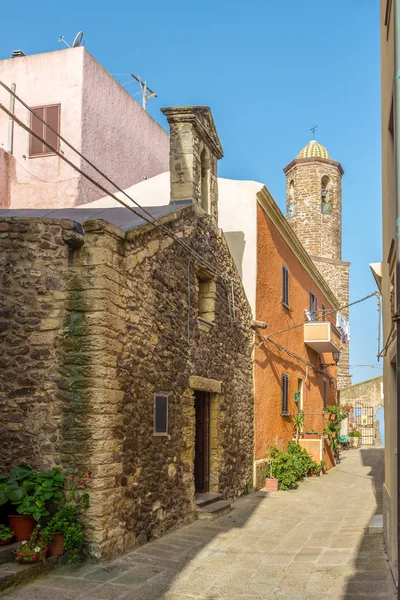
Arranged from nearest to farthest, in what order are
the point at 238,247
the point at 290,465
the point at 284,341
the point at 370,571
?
1. the point at 370,571
2. the point at 238,247
3. the point at 290,465
4. the point at 284,341

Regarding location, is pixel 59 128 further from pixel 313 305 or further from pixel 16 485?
pixel 16 485

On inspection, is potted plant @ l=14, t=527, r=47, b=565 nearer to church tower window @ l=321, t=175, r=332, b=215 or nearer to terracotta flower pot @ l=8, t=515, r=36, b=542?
terracotta flower pot @ l=8, t=515, r=36, b=542

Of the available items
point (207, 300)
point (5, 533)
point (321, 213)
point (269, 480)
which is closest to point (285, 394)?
point (269, 480)

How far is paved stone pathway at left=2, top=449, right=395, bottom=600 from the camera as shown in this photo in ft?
20.1

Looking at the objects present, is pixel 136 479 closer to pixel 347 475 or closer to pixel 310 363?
pixel 347 475

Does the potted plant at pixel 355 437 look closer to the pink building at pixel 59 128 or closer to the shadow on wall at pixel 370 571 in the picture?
the pink building at pixel 59 128

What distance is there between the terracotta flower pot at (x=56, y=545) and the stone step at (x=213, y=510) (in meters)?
3.38

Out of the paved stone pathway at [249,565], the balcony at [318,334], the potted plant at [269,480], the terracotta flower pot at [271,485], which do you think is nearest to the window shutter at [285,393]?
the potted plant at [269,480]

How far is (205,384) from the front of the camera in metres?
10.2

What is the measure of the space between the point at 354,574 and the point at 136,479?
8.38 feet

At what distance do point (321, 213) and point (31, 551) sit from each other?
28887 millimetres

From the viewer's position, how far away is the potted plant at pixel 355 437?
3150cm

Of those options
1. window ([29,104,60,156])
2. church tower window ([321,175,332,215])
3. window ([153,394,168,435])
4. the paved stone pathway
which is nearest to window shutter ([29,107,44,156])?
window ([29,104,60,156])

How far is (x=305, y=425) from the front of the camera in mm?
18125
